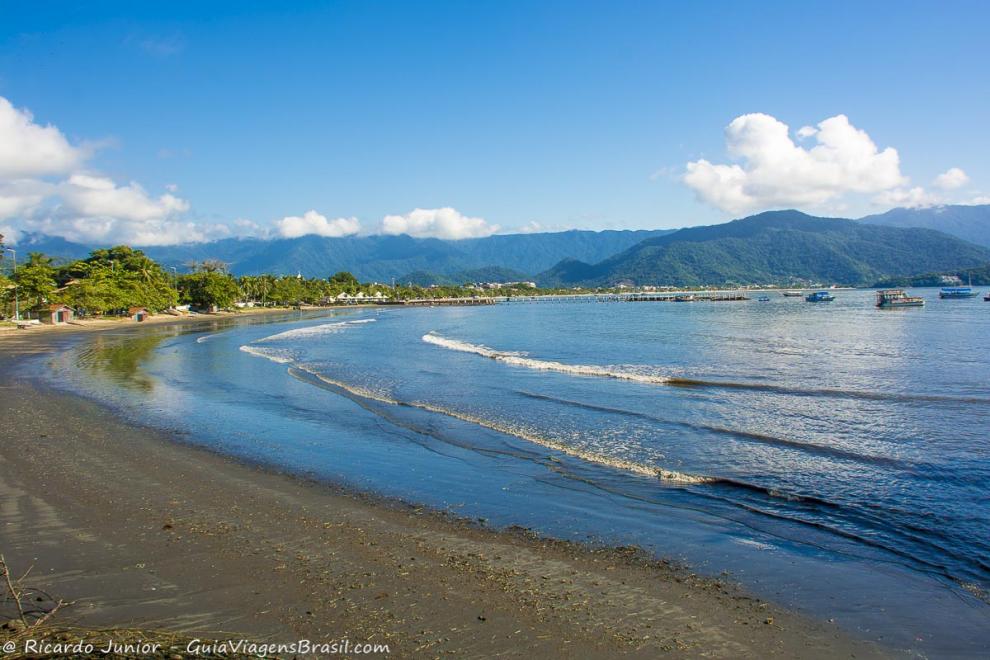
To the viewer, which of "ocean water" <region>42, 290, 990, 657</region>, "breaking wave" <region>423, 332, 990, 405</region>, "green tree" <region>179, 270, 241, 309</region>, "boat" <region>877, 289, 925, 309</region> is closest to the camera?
"ocean water" <region>42, 290, 990, 657</region>

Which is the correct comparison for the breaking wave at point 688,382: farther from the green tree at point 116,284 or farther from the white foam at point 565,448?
the green tree at point 116,284

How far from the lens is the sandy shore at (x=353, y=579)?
5906mm

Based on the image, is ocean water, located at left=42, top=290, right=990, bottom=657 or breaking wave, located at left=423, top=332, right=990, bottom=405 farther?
breaking wave, located at left=423, top=332, right=990, bottom=405

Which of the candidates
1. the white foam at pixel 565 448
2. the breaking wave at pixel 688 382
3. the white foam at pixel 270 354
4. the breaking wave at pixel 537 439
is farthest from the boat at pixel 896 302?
the white foam at pixel 565 448

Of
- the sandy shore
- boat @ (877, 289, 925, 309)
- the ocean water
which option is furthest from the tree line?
boat @ (877, 289, 925, 309)

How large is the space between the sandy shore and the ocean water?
0.95 metres

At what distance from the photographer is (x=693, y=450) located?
47.6ft

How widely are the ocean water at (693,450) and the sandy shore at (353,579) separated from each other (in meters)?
0.95

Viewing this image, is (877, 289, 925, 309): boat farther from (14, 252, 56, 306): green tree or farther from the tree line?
(14, 252, 56, 306): green tree

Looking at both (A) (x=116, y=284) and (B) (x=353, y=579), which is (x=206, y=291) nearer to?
(A) (x=116, y=284)

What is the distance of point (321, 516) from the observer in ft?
31.8

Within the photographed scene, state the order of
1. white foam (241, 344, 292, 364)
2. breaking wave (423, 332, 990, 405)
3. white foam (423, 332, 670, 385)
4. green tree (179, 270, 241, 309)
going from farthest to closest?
1. green tree (179, 270, 241, 309)
2. white foam (241, 344, 292, 364)
3. white foam (423, 332, 670, 385)
4. breaking wave (423, 332, 990, 405)

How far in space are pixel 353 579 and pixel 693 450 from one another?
388 inches

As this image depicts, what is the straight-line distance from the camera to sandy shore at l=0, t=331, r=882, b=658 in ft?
19.4
